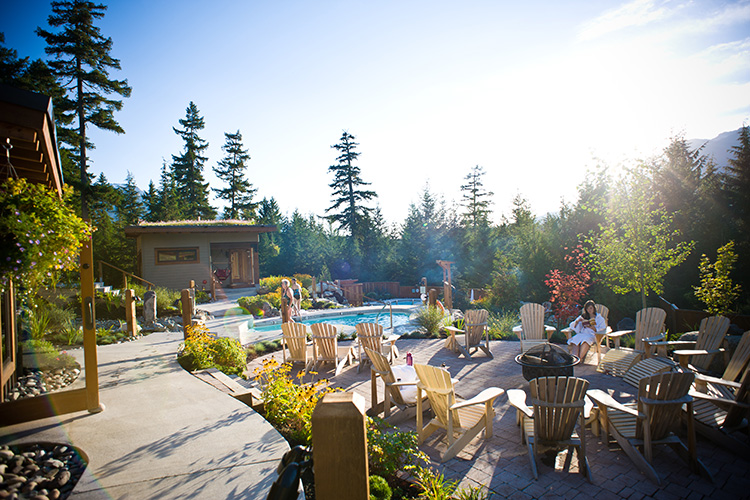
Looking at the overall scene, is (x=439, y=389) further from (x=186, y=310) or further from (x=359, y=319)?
(x=359, y=319)

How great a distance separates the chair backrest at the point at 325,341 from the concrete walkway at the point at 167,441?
2076mm

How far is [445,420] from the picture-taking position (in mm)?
4082

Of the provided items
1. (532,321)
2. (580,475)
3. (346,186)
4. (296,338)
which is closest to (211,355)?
(296,338)

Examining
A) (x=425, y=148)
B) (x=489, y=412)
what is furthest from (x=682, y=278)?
(x=489, y=412)

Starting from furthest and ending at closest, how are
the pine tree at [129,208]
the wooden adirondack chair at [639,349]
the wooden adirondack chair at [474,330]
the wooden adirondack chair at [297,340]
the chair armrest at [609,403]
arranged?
the pine tree at [129,208]
the wooden adirondack chair at [474,330]
the wooden adirondack chair at [297,340]
the wooden adirondack chair at [639,349]
the chair armrest at [609,403]

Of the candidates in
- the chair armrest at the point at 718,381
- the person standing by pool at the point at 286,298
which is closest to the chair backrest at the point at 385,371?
the chair armrest at the point at 718,381

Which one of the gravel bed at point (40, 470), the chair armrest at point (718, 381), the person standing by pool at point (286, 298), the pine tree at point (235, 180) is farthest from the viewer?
the pine tree at point (235, 180)

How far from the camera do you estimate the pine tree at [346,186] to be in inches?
1220

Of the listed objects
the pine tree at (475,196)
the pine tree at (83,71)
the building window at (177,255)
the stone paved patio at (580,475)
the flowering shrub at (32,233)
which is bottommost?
the stone paved patio at (580,475)

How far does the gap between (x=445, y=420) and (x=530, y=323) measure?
4182 mm

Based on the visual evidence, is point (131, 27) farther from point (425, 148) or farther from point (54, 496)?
point (54, 496)

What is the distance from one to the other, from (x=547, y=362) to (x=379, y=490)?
304 cm

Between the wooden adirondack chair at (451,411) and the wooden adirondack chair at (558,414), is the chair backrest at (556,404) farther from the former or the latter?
the wooden adirondack chair at (451,411)

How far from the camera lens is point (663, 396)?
3.39m
